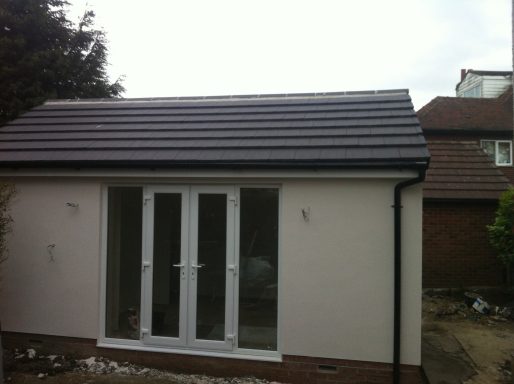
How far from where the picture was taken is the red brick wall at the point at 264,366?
5.30m

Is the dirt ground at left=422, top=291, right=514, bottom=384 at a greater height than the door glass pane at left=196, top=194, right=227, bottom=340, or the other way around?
the door glass pane at left=196, top=194, right=227, bottom=340

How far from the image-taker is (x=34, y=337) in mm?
6336

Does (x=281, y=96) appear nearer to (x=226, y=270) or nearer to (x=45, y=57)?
(x=226, y=270)

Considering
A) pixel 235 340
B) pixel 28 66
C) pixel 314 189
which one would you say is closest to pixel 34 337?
pixel 235 340

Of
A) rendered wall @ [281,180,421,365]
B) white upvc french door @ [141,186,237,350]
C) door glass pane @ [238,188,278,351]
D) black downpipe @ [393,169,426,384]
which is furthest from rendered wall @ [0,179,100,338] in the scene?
black downpipe @ [393,169,426,384]

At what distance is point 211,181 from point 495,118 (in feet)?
58.7

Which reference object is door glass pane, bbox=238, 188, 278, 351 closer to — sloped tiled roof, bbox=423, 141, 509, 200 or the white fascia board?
the white fascia board

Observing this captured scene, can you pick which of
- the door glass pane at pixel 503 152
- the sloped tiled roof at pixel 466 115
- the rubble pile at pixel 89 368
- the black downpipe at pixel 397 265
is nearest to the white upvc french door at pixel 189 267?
the rubble pile at pixel 89 368

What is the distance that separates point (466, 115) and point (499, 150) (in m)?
2.14

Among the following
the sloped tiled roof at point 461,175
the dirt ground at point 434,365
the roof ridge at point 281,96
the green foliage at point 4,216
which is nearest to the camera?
the dirt ground at point 434,365

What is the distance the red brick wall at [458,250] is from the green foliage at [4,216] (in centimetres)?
865

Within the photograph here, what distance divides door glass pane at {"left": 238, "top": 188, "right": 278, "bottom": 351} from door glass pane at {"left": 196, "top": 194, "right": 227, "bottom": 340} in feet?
0.87

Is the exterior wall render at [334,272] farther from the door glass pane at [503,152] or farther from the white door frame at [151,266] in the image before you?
the door glass pane at [503,152]

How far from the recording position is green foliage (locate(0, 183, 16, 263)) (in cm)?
572
